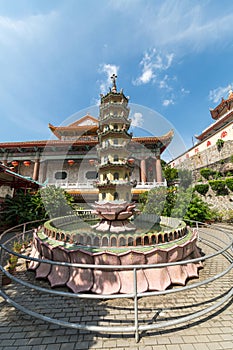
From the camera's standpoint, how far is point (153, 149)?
20469 mm

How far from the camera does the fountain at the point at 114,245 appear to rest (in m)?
4.03

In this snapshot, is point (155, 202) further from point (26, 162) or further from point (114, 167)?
point (26, 162)

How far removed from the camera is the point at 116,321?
3.01 m

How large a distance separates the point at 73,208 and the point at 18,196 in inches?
166

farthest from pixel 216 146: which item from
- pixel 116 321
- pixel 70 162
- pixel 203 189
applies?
pixel 116 321

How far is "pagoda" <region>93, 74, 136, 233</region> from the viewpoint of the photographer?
653cm

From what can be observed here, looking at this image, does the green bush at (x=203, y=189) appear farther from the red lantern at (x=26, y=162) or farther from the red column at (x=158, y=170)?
the red lantern at (x=26, y=162)

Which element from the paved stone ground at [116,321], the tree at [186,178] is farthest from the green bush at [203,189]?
the paved stone ground at [116,321]

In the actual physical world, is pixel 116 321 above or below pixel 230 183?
below

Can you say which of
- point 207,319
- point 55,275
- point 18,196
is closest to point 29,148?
point 18,196

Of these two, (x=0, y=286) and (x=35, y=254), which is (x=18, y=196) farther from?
(x=0, y=286)

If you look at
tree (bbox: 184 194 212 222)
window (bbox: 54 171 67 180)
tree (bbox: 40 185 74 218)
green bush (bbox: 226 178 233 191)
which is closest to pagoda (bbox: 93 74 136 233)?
tree (bbox: 40 185 74 218)

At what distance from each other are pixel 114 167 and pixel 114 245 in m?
3.44

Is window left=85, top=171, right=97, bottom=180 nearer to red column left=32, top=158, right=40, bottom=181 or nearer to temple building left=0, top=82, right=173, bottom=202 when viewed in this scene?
temple building left=0, top=82, right=173, bottom=202
